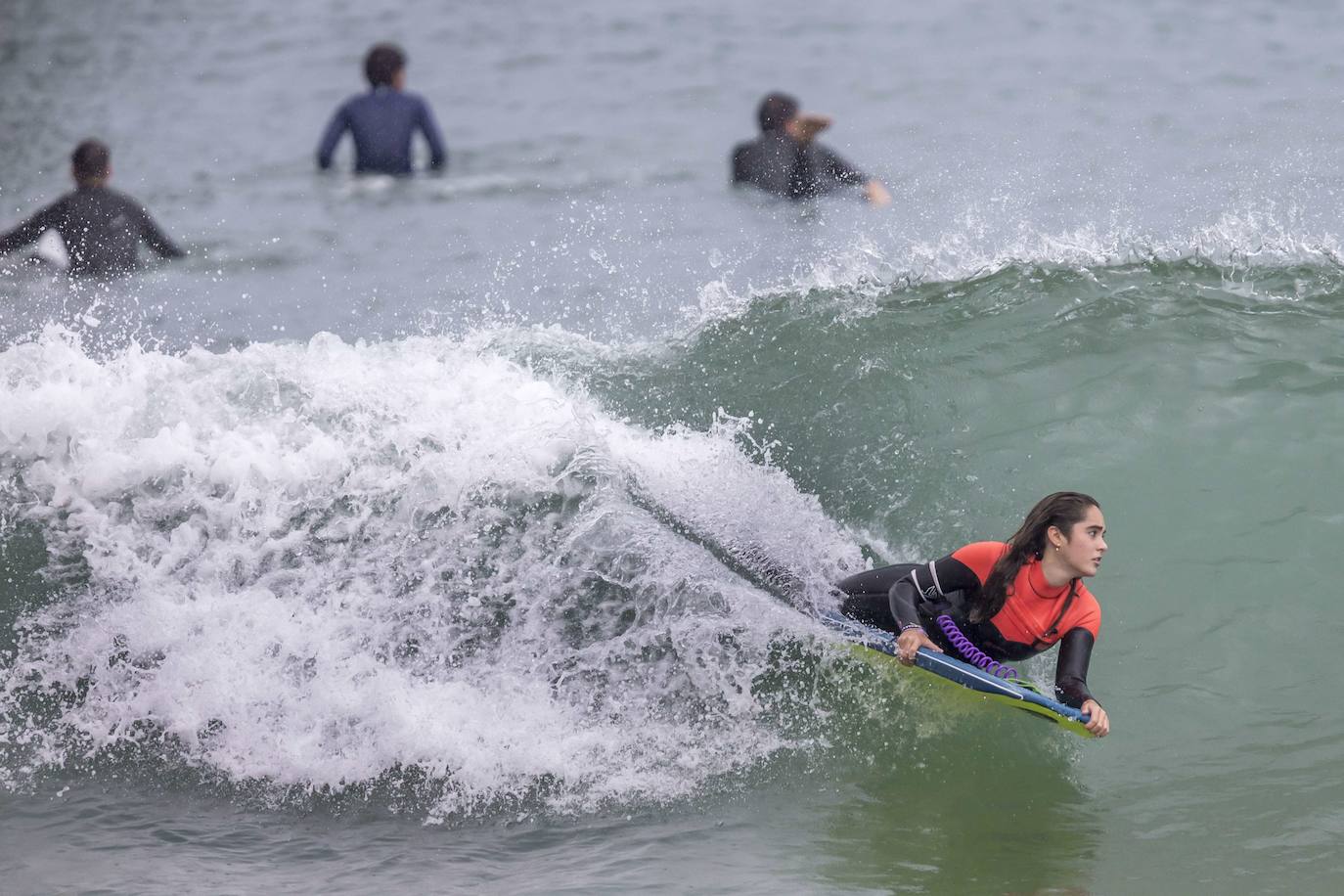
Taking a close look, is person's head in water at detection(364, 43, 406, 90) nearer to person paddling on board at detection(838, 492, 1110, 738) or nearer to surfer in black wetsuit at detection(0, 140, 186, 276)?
surfer in black wetsuit at detection(0, 140, 186, 276)

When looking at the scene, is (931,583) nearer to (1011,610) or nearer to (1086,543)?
(1011,610)

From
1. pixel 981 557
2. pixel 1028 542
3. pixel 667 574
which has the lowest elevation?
pixel 667 574

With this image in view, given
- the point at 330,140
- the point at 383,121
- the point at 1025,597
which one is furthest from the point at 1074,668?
the point at 383,121

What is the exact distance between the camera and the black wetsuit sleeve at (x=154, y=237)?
1044 centimetres

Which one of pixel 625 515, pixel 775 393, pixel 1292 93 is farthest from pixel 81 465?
pixel 1292 93

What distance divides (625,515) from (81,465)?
2.76m

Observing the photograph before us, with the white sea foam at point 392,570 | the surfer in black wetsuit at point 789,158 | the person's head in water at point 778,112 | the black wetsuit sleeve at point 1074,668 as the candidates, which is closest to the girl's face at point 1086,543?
the black wetsuit sleeve at point 1074,668

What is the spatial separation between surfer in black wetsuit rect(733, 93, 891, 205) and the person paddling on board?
Result: 6012 mm

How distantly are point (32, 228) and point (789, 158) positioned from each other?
567 cm

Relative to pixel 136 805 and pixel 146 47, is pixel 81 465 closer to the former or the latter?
pixel 136 805

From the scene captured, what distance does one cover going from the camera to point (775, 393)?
8.02m

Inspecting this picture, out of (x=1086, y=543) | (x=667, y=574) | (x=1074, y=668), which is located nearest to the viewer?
(x=1086, y=543)

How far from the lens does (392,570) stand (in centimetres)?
666

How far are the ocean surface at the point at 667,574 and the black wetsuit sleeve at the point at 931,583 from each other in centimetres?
46
